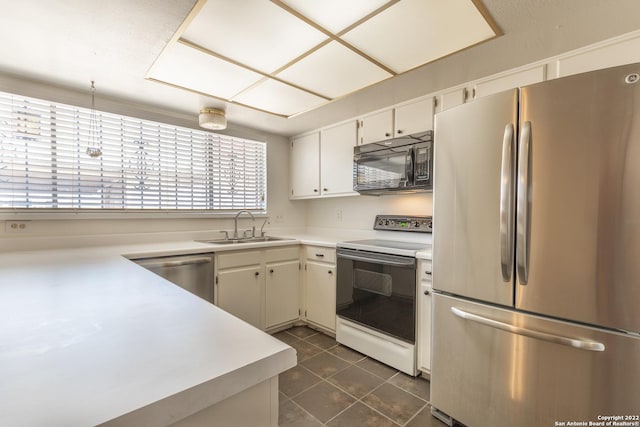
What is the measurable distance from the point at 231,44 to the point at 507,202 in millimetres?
1613

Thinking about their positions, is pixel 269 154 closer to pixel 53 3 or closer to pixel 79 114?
pixel 79 114

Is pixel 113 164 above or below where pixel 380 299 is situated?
above

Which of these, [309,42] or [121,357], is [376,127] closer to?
[309,42]

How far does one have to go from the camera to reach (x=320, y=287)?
273 cm

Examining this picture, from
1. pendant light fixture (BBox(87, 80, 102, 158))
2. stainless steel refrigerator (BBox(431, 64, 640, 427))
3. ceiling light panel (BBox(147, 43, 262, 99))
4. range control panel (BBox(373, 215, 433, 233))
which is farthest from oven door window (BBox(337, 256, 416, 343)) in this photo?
pendant light fixture (BBox(87, 80, 102, 158))

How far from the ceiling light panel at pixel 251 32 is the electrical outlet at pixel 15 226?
1.83 m

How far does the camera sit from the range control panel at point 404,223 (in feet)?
8.24

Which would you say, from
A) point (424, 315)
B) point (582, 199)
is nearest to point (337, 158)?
point (424, 315)

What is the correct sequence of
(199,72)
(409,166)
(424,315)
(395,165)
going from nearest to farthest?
1. (199,72)
2. (424,315)
3. (409,166)
4. (395,165)

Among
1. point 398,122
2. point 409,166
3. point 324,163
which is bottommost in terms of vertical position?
point 409,166

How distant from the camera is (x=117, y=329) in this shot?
0.67m

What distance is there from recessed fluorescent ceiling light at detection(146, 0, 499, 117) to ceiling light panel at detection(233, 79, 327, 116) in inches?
0.7

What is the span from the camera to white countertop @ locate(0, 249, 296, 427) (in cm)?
41

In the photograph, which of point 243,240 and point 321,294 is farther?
point 243,240
